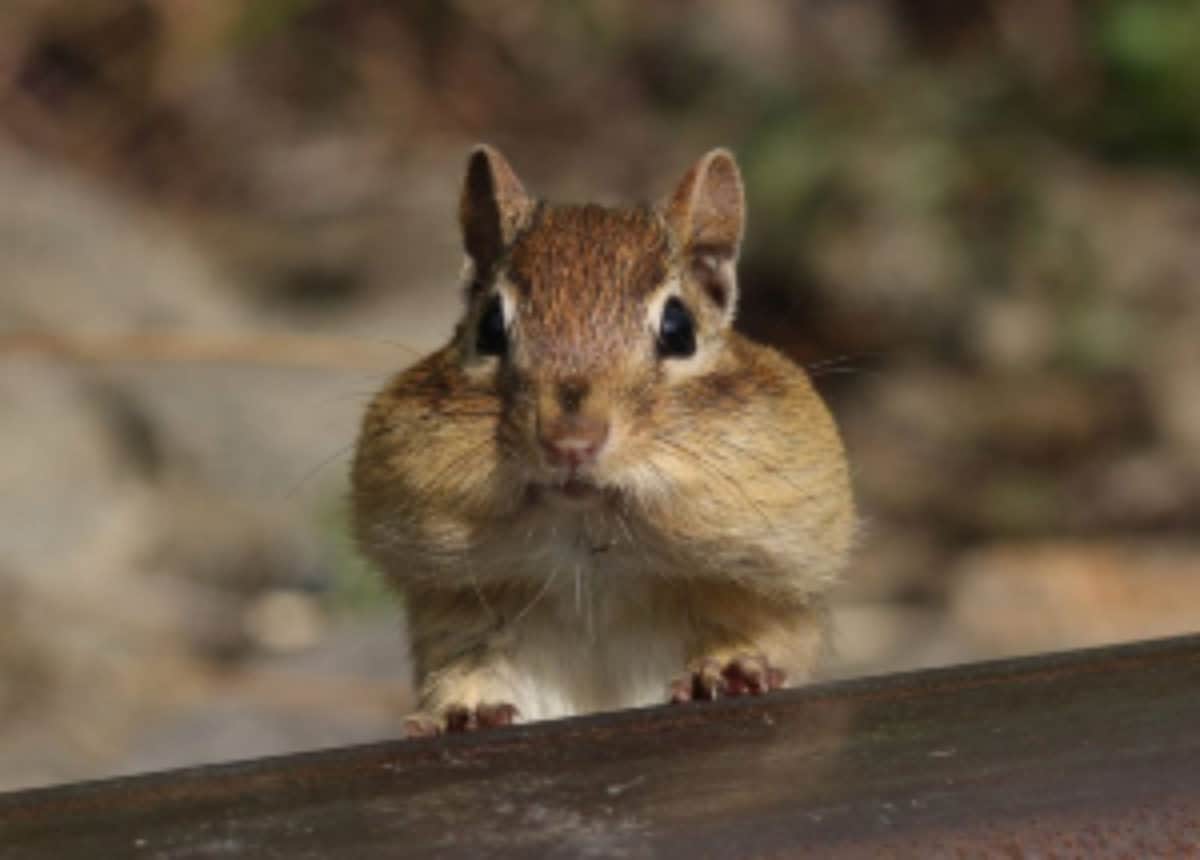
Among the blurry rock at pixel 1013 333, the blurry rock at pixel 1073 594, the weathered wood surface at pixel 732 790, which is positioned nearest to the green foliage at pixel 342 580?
the blurry rock at pixel 1073 594

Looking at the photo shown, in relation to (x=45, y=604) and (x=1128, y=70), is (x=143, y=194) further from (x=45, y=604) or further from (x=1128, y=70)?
(x=1128, y=70)

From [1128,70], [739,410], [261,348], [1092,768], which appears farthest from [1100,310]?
[1092,768]

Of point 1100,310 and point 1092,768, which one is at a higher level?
point 1100,310

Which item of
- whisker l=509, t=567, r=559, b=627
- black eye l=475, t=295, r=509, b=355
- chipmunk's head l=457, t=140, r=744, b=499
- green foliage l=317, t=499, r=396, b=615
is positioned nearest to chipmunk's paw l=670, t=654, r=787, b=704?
whisker l=509, t=567, r=559, b=627

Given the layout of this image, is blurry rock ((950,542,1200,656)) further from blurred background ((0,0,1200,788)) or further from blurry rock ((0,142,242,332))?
blurry rock ((0,142,242,332))

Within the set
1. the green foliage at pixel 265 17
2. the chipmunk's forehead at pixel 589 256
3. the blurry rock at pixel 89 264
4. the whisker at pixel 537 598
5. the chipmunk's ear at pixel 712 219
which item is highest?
the green foliage at pixel 265 17

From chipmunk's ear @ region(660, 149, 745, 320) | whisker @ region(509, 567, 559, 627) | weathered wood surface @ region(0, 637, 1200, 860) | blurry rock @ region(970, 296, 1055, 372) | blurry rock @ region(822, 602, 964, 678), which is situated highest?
blurry rock @ region(970, 296, 1055, 372)

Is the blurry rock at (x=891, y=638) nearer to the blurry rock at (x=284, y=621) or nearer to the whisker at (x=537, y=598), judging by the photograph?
the blurry rock at (x=284, y=621)
